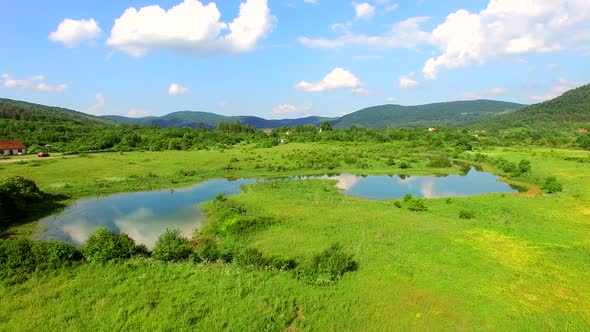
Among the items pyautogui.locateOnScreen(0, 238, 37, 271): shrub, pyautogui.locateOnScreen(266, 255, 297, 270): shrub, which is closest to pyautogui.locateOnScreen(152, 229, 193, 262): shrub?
pyautogui.locateOnScreen(266, 255, 297, 270): shrub

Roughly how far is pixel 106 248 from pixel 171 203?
65.4 feet

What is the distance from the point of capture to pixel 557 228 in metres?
26.0

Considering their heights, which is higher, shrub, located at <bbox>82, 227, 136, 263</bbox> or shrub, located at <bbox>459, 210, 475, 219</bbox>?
shrub, located at <bbox>82, 227, 136, 263</bbox>

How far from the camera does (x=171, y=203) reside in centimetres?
3806

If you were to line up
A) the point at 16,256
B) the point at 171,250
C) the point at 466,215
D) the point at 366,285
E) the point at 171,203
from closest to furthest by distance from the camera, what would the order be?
the point at 366,285 → the point at 16,256 → the point at 171,250 → the point at 466,215 → the point at 171,203

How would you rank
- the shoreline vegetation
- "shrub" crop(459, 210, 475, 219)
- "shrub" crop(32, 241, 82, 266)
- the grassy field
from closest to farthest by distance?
the grassy field < the shoreline vegetation < "shrub" crop(32, 241, 82, 266) < "shrub" crop(459, 210, 475, 219)

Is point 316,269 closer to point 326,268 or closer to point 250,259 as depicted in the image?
point 326,268

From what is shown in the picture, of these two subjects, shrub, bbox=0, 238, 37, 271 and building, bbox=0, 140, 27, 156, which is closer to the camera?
shrub, bbox=0, 238, 37, 271

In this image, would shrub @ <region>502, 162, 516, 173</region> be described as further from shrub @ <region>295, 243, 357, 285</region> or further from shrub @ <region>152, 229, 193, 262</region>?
shrub @ <region>152, 229, 193, 262</region>

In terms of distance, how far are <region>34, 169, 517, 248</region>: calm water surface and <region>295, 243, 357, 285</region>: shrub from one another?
13.3 meters

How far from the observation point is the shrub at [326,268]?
663 inches

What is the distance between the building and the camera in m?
79.2

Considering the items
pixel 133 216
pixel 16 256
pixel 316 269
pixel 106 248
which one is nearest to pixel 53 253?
pixel 16 256

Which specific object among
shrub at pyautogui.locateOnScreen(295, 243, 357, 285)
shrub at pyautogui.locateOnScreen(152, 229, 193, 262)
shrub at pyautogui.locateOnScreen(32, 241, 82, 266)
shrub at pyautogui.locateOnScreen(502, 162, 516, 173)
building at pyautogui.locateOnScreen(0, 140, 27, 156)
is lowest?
shrub at pyautogui.locateOnScreen(502, 162, 516, 173)
